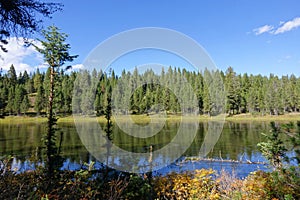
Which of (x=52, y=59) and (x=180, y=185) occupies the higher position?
(x=52, y=59)

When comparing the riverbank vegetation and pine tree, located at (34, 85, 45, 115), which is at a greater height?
pine tree, located at (34, 85, 45, 115)

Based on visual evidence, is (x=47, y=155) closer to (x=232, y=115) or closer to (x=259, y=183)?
(x=259, y=183)

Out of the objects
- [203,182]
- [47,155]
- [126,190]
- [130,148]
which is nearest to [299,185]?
[203,182]

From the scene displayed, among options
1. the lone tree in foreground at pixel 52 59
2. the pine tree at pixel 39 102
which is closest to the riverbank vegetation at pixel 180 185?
the lone tree in foreground at pixel 52 59

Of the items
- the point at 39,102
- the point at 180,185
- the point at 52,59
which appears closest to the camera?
the point at 180,185

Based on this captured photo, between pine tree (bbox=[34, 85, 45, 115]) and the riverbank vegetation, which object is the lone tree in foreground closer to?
the riverbank vegetation

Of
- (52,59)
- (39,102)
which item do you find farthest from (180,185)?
(39,102)

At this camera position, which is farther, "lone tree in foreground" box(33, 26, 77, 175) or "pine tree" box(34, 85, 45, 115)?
"pine tree" box(34, 85, 45, 115)

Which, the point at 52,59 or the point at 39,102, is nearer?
the point at 52,59

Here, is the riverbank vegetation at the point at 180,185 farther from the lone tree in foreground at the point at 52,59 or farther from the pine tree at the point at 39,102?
the pine tree at the point at 39,102

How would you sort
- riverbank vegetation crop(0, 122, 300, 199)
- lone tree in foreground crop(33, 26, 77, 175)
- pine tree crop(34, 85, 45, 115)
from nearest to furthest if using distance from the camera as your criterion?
riverbank vegetation crop(0, 122, 300, 199) → lone tree in foreground crop(33, 26, 77, 175) → pine tree crop(34, 85, 45, 115)

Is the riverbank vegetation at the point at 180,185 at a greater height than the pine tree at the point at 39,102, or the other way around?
the pine tree at the point at 39,102

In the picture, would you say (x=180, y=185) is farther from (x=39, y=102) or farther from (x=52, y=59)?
(x=39, y=102)

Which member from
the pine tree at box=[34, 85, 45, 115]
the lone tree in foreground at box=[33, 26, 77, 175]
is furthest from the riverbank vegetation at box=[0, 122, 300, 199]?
the pine tree at box=[34, 85, 45, 115]
